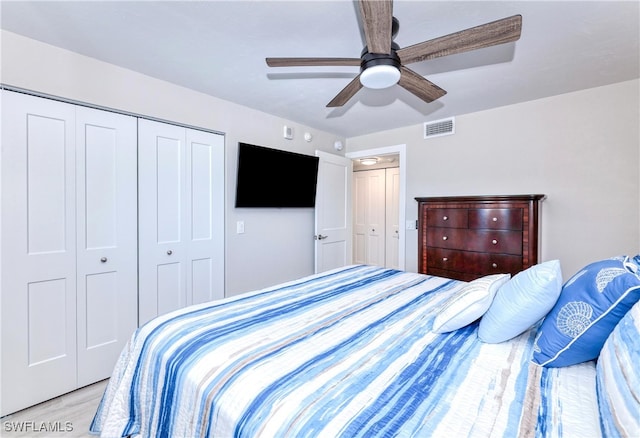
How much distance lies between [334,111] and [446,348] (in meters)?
2.60

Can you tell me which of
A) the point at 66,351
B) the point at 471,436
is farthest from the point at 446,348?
the point at 66,351

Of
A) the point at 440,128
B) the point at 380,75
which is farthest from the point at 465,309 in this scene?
the point at 440,128

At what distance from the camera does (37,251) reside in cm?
189

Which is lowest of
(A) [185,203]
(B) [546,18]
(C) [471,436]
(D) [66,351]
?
(D) [66,351]

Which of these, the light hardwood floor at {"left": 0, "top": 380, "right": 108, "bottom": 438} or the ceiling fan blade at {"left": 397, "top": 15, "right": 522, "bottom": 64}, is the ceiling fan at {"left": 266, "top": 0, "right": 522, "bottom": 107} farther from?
the light hardwood floor at {"left": 0, "top": 380, "right": 108, "bottom": 438}

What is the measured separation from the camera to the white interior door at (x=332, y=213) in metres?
3.64

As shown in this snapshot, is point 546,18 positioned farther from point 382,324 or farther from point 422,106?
point 382,324

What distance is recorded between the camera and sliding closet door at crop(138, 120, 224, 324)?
7.77 ft

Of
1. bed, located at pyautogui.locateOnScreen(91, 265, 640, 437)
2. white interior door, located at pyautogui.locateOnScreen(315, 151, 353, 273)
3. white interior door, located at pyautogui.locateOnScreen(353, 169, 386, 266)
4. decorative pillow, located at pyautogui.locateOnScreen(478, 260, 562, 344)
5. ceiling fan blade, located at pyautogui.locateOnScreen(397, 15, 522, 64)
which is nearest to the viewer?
bed, located at pyautogui.locateOnScreen(91, 265, 640, 437)

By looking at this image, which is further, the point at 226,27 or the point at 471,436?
the point at 226,27

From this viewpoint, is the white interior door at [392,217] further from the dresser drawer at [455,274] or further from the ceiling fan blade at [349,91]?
the ceiling fan blade at [349,91]

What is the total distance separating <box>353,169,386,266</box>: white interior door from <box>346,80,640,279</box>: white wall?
2026 mm

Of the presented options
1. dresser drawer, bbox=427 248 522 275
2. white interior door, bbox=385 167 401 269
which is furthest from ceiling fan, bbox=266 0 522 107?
white interior door, bbox=385 167 401 269

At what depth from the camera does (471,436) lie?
2.29 ft
